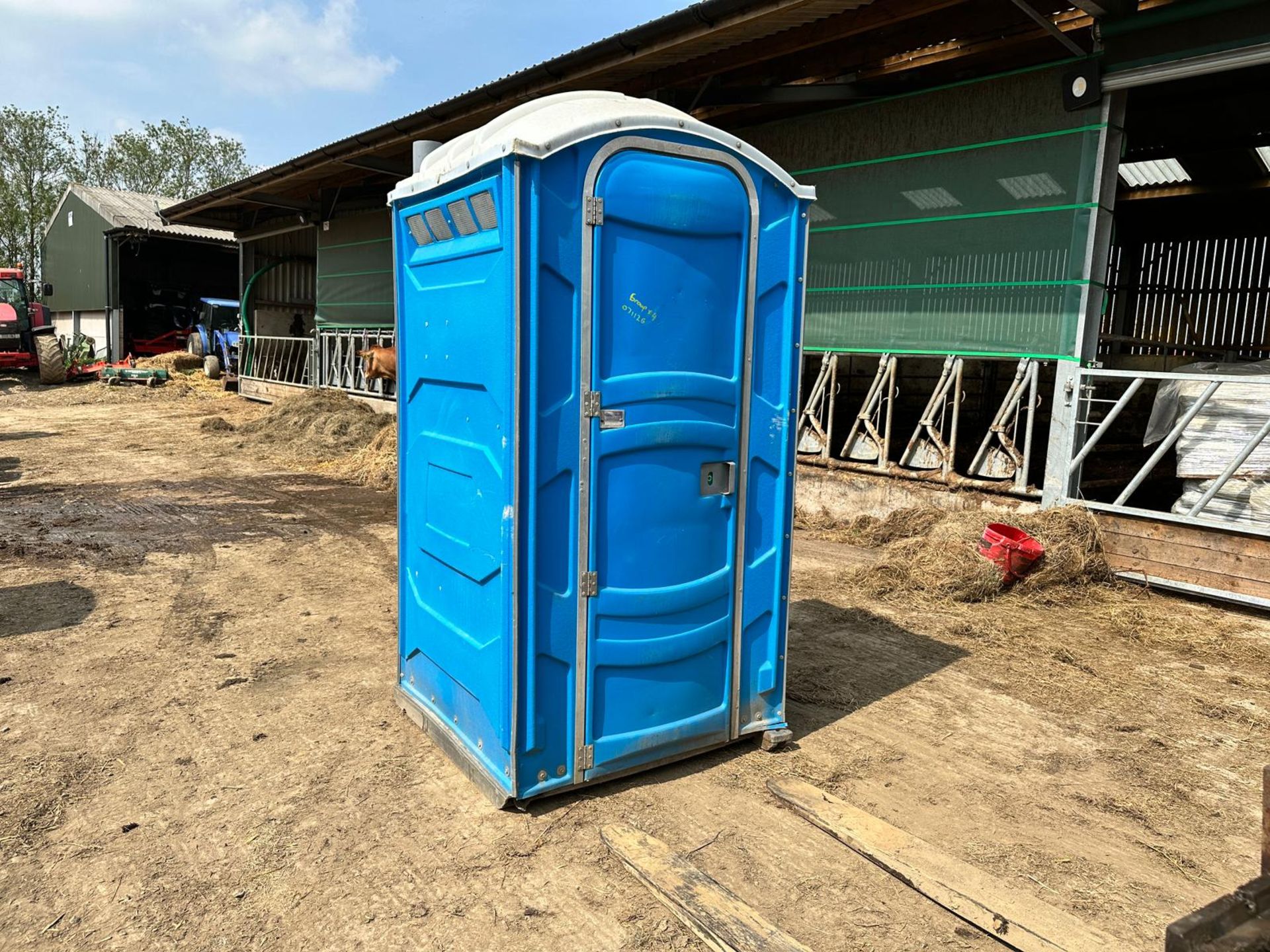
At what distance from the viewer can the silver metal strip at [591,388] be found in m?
2.89

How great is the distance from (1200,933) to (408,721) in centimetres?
317

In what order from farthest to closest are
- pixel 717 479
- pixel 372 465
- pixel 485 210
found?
pixel 372 465
pixel 717 479
pixel 485 210

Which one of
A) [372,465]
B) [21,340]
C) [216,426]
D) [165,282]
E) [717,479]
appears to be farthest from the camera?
[165,282]

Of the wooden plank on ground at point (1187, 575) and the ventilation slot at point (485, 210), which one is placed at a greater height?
the ventilation slot at point (485, 210)

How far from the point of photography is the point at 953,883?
105 inches

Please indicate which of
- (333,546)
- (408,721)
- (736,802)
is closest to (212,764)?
(408,721)

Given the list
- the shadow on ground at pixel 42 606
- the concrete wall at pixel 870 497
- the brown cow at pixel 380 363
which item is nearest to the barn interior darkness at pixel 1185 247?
the concrete wall at pixel 870 497

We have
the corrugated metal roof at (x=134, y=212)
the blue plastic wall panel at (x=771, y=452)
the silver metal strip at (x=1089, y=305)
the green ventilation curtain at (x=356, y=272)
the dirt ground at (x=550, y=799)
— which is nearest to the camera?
the dirt ground at (x=550, y=799)

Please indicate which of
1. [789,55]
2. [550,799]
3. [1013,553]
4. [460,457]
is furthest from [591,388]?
[789,55]

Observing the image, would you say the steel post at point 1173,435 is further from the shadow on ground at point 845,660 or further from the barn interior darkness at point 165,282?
the barn interior darkness at point 165,282

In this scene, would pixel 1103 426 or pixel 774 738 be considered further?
pixel 1103 426

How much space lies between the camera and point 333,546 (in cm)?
696

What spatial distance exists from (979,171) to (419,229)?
5673 mm

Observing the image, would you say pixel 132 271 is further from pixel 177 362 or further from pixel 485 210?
pixel 485 210
